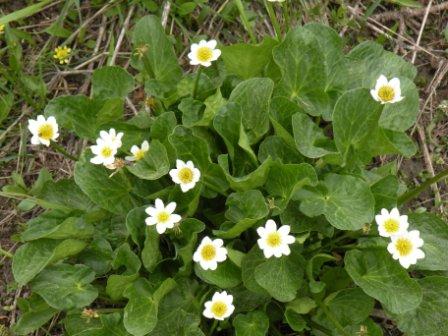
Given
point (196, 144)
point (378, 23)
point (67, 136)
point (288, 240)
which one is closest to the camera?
point (288, 240)

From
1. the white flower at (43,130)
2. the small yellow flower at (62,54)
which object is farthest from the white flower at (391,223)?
the small yellow flower at (62,54)

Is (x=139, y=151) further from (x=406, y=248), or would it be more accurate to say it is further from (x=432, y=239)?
(x=432, y=239)

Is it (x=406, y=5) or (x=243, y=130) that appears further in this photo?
(x=406, y=5)

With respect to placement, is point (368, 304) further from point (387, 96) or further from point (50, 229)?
point (50, 229)

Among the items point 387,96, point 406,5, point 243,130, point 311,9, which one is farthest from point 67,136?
point 406,5

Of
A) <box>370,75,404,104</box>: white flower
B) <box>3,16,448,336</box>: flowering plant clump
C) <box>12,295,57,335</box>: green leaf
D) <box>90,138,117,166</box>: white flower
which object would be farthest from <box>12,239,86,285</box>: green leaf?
<box>370,75,404,104</box>: white flower

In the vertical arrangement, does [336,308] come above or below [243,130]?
below

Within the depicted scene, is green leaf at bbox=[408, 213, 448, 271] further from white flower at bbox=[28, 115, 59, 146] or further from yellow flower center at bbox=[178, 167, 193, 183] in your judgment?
white flower at bbox=[28, 115, 59, 146]

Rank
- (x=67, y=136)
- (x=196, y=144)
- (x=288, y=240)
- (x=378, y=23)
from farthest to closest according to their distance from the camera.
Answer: (x=378, y=23) → (x=67, y=136) → (x=196, y=144) → (x=288, y=240)

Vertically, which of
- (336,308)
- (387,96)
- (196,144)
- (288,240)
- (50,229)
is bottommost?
(336,308)
